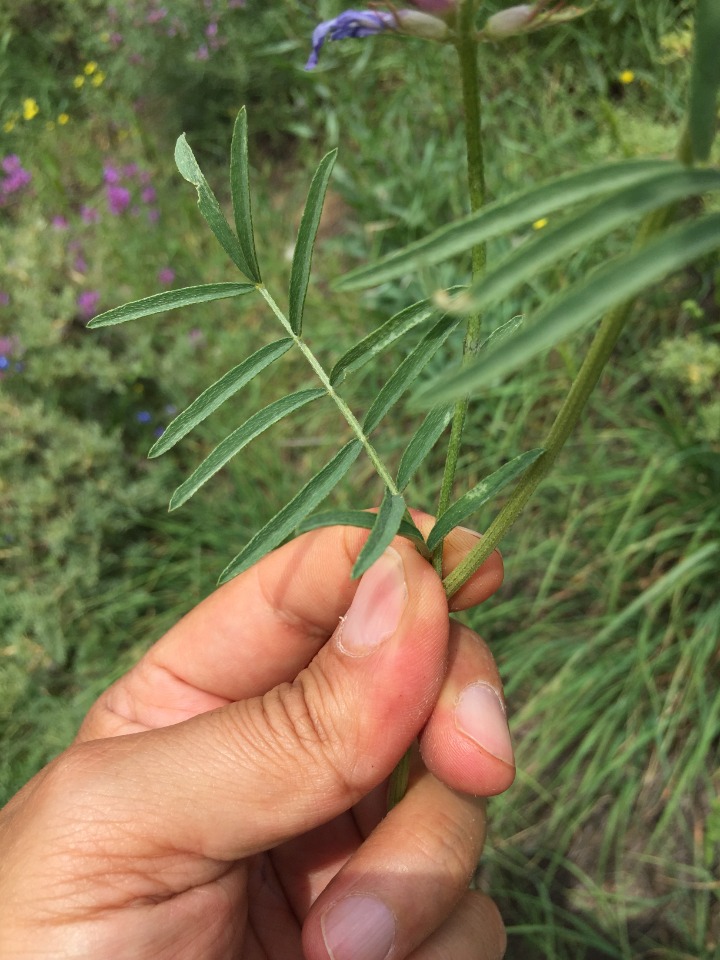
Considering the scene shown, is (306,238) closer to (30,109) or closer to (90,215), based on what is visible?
(90,215)

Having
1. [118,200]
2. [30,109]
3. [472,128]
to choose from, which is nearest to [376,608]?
[472,128]

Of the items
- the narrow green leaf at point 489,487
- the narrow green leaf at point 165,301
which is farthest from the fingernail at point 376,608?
the narrow green leaf at point 165,301

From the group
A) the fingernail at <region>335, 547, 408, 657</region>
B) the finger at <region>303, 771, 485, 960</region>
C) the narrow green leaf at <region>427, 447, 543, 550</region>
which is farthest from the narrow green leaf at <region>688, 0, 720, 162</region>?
the finger at <region>303, 771, 485, 960</region>

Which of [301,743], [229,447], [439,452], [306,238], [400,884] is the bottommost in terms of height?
[439,452]

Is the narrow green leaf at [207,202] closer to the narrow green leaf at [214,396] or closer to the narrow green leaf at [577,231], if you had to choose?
the narrow green leaf at [214,396]

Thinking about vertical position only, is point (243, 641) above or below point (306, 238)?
below

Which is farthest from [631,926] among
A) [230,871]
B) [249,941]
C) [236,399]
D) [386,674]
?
[236,399]

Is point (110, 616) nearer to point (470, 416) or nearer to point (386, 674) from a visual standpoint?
point (470, 416)
